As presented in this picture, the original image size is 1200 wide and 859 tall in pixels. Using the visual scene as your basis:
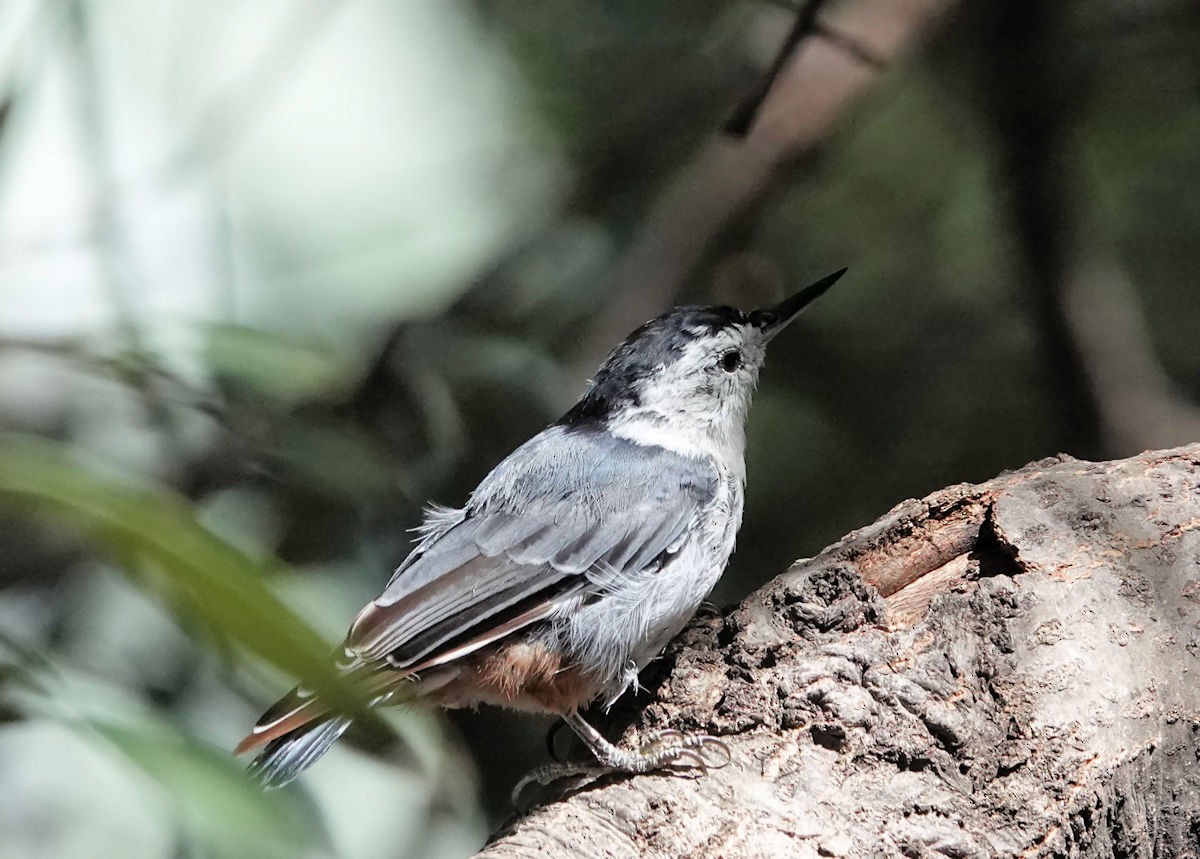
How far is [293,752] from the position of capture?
6.15 feet

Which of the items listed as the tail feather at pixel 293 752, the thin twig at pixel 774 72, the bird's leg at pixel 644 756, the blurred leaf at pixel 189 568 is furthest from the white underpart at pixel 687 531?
the blurred leaf at pixel 189 568

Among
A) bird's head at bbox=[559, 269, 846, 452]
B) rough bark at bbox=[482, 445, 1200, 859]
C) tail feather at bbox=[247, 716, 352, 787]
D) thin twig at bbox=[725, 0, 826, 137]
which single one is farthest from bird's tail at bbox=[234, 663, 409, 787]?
thin twig at bbox=[725, 0, 826, 137]

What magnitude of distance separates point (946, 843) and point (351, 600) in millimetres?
1672

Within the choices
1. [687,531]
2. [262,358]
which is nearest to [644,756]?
[687,531]

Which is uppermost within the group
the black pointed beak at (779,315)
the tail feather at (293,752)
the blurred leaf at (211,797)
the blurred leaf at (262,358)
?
the black pointed beak at (779,315)

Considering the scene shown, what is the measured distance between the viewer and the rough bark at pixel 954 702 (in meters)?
1.43

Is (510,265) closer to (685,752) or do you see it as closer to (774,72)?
(774,72)

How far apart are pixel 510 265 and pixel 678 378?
93 cm

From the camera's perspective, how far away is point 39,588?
245cm

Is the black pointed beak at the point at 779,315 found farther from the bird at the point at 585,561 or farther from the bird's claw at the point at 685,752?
the bird's claw at the point at 685,752

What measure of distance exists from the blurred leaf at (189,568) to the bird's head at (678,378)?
1.78 metres

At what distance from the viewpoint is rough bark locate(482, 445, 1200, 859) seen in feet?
4.71

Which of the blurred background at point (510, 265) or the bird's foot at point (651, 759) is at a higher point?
the blurred background at point (510, 265)

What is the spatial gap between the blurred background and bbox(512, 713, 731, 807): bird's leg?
0.64m
